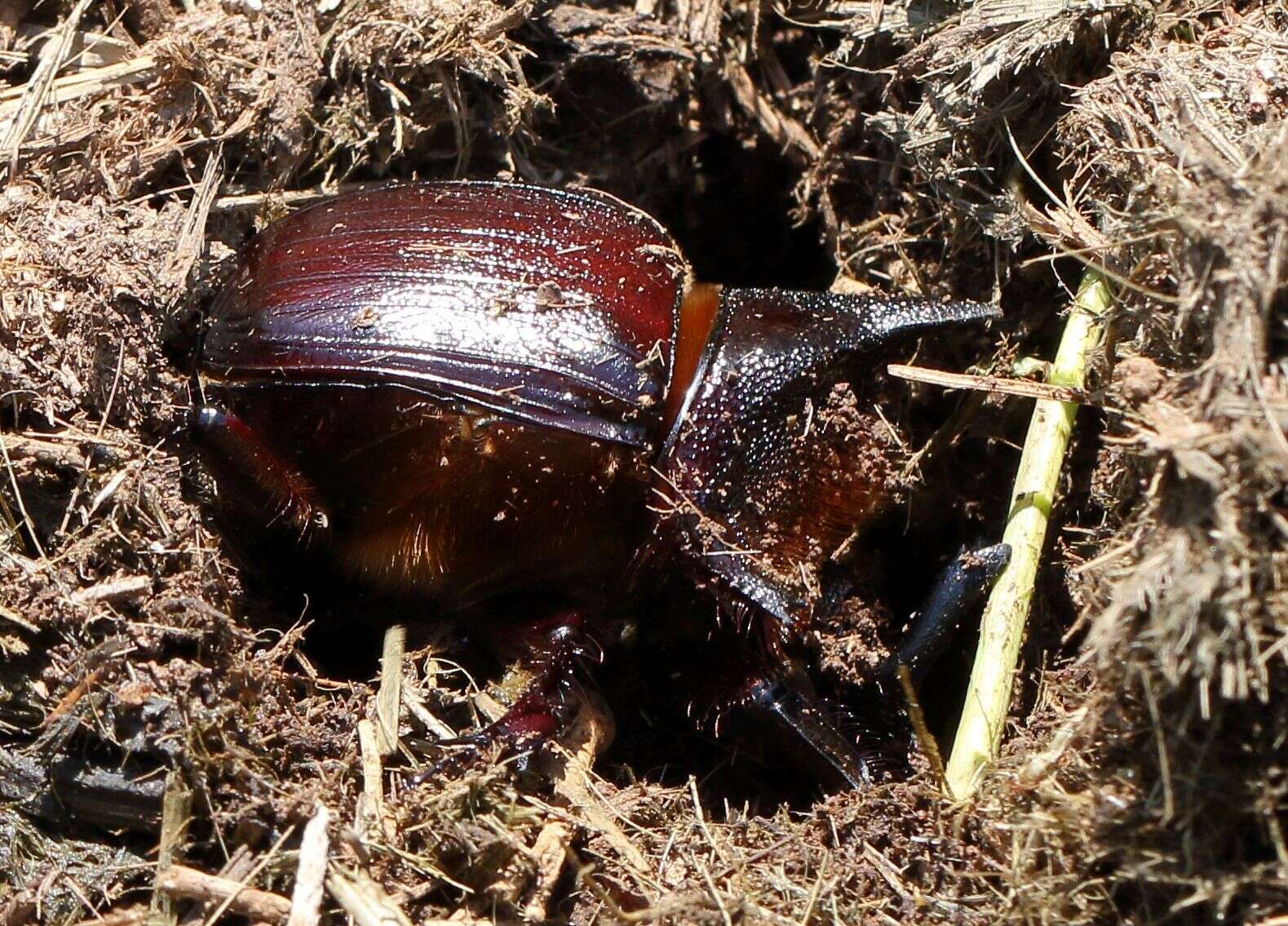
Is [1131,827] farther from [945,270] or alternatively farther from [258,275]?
[258,275]

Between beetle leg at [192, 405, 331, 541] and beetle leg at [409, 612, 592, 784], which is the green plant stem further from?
beetle leg at [192, 405, 331, 541]

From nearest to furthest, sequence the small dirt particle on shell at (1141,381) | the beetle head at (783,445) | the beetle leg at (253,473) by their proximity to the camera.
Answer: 1. the small dirt particle on shell at (1141,381)
2. the beetle leg at (253,473)
3. the beetle head at (783,445)

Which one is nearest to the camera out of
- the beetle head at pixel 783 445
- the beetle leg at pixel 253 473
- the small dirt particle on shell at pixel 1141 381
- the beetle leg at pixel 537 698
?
the small dirt particle on shell at pixel 1141 381

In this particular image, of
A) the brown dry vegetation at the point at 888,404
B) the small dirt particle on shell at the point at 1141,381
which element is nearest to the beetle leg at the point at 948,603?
the brown dry vegetation at the point at 888,404

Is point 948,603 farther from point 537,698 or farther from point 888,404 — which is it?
point 537,698

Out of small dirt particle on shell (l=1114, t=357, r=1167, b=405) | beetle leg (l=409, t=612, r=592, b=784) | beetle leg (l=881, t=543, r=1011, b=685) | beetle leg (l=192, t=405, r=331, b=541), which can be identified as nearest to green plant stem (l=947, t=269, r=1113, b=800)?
beetle leg (l=881, t=543, r=1011, b=685)

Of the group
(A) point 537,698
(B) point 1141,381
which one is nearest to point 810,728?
(A) point 537,698

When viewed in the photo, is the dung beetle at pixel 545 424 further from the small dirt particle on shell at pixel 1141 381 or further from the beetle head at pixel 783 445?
the small dirt particle on shell at pixel 1141 381
